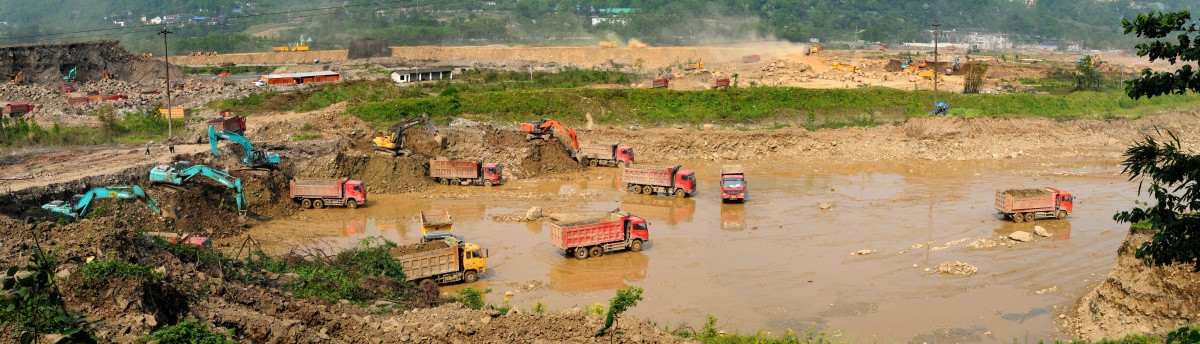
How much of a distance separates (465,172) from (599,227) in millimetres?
13229

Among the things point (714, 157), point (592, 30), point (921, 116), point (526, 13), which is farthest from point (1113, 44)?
point (714, 157)

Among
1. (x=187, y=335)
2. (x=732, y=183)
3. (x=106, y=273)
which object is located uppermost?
(x=106, y=273)

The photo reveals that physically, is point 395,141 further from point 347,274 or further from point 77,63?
point 77,63

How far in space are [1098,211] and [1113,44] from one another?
146 meters

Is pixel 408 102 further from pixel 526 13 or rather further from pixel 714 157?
pixel 526 13

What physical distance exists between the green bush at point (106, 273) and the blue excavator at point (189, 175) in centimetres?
1577

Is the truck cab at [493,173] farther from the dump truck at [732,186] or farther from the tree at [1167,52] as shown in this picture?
the tree at [1167,52]

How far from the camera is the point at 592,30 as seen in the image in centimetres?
15200

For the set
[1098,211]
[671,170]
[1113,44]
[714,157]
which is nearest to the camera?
[1098,211]

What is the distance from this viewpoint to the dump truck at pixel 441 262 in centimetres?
2391

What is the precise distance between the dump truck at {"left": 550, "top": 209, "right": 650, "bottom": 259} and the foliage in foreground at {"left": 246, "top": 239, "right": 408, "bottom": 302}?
4960 mm

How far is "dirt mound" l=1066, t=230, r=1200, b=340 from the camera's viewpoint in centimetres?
1975

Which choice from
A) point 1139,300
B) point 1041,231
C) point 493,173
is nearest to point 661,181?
point 493,173

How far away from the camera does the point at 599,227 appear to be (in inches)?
1083
